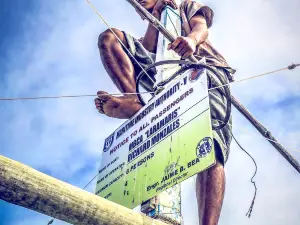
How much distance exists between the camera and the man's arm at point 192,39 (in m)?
4.30

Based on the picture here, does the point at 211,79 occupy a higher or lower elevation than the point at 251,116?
lower

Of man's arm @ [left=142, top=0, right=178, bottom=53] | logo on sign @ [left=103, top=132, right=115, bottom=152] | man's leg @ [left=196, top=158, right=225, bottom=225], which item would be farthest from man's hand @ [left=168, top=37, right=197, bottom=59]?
man's arm @ [left=142, top=0, right=178, bottom=53]

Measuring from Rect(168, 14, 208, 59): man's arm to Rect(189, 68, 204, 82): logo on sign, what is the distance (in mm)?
272

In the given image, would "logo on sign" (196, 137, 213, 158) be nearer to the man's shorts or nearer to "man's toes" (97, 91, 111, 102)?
the man's shorts

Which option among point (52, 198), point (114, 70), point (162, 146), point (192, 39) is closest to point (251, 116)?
point (192, 39)

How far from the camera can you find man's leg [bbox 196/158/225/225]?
4262 millimetres

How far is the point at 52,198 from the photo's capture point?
101 inches

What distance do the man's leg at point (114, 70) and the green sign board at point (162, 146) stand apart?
329 millimetres

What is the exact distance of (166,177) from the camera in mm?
3793

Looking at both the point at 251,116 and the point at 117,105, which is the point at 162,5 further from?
the point at 251,116

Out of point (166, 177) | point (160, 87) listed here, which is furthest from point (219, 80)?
point (166, 177)

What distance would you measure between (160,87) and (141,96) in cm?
29

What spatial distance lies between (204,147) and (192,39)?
1491mm

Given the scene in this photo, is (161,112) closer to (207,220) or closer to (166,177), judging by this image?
(166,177)
